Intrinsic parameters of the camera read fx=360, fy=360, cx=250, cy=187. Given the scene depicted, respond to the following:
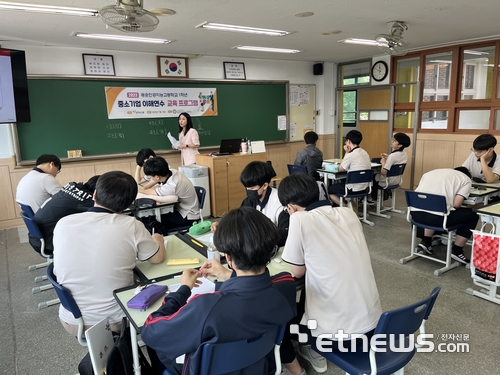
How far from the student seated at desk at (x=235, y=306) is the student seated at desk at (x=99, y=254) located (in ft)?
1.95

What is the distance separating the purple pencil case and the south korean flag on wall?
5256mm

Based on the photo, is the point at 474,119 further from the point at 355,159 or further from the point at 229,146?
the point at 229,146

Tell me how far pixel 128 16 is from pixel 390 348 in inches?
119

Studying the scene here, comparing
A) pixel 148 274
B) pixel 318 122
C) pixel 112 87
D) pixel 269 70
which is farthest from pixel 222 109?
pixel 148 274

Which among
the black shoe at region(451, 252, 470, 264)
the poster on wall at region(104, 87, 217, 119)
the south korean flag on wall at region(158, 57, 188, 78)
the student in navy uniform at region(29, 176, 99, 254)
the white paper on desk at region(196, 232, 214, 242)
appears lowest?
the black shoe at region(451, 252, 470, 264)

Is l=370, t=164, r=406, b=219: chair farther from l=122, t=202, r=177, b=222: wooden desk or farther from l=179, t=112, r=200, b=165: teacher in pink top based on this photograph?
l=122, t=202, r=177, b=222: wooden desk

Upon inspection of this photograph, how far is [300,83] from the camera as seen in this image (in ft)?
26.6

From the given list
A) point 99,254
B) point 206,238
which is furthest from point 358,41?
point 99,254

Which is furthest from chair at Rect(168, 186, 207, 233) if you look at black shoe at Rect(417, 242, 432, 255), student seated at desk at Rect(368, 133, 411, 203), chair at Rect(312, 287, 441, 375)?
student seated at desk at Rect(368, 133, 411, 203)

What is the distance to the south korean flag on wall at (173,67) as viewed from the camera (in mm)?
6274

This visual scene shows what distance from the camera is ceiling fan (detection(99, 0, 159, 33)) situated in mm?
2908

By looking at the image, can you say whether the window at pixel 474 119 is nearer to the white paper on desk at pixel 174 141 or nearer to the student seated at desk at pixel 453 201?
the student seated at desk at pixel 453 201

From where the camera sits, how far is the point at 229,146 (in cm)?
591

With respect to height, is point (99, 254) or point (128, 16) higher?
point (128, 16)
